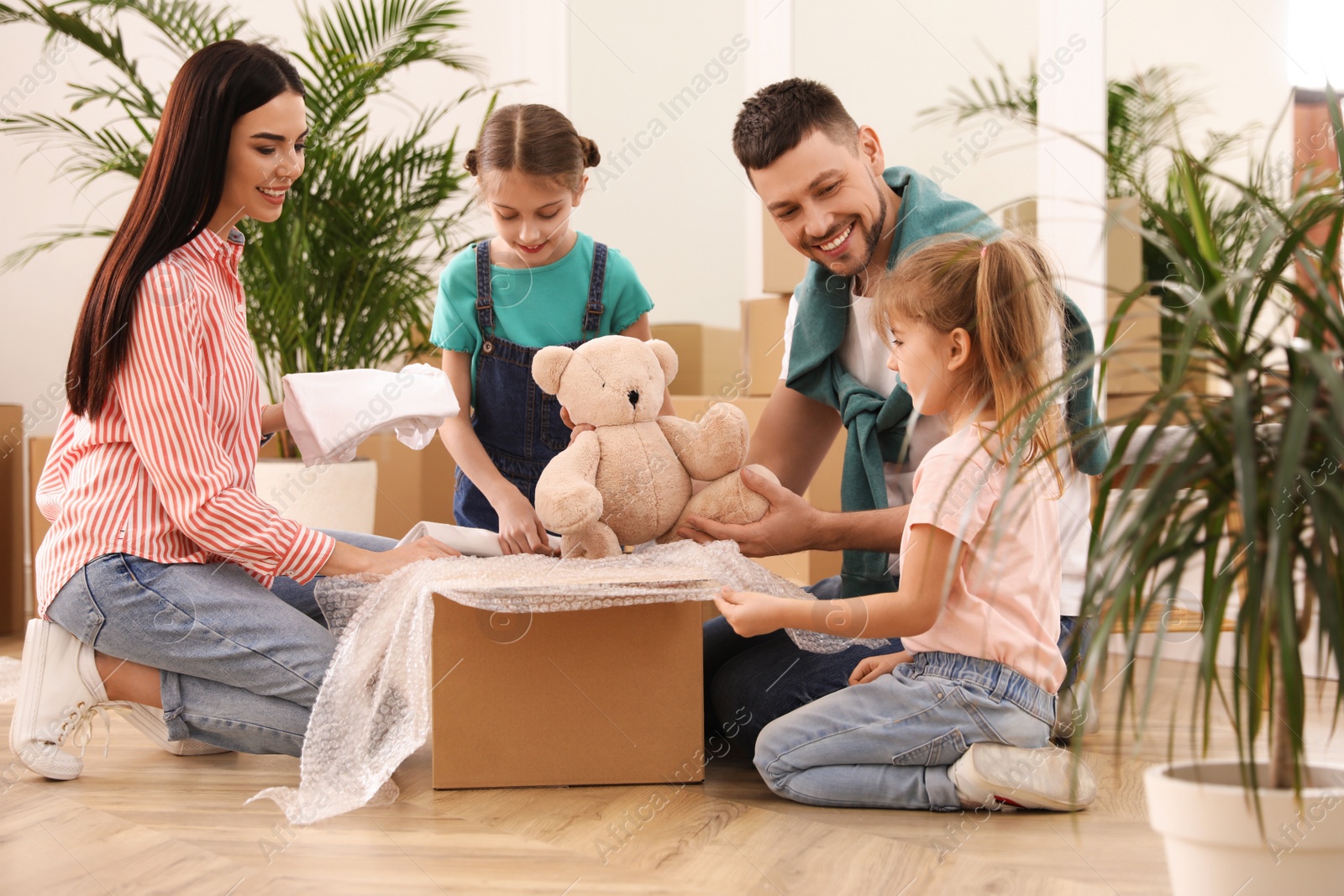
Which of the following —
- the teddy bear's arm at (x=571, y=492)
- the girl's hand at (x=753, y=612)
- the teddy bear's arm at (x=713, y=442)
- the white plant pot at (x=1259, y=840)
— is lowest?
the white plant pot at (x=1259, y=840)

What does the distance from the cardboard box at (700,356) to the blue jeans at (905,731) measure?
159 cm

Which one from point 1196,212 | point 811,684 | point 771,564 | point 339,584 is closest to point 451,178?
point 771,564

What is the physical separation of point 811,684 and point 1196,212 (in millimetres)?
869

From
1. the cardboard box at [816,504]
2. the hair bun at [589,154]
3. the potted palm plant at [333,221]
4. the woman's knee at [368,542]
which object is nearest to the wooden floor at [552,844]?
the woman's knee at [368,542]

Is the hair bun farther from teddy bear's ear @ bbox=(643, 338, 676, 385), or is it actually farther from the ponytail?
the ponytail

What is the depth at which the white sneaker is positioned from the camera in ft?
4.64

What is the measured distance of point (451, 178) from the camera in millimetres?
2682

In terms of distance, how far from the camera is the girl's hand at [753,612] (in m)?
1.23

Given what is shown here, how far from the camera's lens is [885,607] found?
1.20 m

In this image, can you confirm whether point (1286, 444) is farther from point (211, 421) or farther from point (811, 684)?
point (211, 421)

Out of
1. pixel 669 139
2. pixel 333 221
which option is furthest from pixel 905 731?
pixel 669 139

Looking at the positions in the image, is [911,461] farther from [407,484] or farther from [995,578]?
[407,484]

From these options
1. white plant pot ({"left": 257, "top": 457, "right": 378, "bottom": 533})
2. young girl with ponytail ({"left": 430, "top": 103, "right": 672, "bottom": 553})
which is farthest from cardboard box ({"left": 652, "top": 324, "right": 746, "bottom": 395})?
young girl with ponytail ({"left": 430, "top": 103, "right": 672, "bottom": 553})

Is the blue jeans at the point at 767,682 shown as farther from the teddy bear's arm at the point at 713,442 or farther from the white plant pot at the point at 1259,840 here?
the white plant pot at the point at 1259,840
